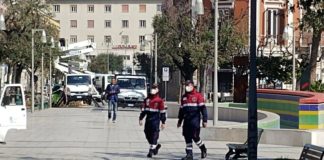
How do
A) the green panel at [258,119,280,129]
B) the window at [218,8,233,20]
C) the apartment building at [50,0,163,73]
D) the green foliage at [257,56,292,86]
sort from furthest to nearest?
the apartment building at [50,0,163,73] → the window at [218,8,233,20] → the green foliage at [257,56,292,86] → the green panel at [258,119,280,129]

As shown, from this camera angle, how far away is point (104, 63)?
408ft

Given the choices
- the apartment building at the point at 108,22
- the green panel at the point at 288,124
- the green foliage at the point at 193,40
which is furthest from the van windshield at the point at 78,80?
the apartment building at the point at 108,22

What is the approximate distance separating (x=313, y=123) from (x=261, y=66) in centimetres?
2871

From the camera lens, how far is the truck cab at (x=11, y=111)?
894 inches

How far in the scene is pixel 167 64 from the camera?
65.1 metres

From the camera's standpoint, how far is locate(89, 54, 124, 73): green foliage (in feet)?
408

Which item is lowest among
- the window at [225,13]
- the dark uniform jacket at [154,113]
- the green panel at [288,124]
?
the green panel at [288,124]

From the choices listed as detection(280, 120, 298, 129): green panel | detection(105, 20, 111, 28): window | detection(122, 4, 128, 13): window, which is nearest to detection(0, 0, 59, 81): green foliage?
detection(280, 120, 298, 129): green panel

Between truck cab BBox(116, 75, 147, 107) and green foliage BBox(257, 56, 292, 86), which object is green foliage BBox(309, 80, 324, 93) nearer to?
truck cab BBox(116, 75, 147, 107)

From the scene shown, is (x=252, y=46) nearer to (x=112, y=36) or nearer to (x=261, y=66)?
(x=261, y=66)

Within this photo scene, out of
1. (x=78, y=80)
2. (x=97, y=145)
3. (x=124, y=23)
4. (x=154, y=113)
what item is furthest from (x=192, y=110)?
(x=124, y=23)

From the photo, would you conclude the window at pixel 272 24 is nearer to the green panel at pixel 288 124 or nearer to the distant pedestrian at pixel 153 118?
the green panel at pixel 288 124

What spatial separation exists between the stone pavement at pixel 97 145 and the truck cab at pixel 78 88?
2579 cm

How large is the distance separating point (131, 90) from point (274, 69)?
418 inches
